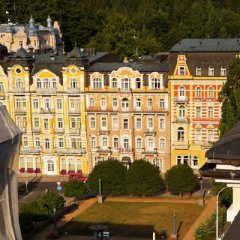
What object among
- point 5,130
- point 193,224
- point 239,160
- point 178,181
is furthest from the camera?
point 178,181

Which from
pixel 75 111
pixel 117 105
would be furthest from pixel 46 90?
pixel 117 105

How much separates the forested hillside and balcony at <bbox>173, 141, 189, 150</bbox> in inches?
1547

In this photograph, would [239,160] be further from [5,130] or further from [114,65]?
[114,65]

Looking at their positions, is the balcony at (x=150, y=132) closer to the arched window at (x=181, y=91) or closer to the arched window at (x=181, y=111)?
the arched window at (x=181, y=111)

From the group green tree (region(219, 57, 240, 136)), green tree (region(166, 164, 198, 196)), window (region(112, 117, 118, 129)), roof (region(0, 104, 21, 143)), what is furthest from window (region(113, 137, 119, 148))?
roof (region(0, 104, 21, 143))

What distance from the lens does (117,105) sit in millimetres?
77688

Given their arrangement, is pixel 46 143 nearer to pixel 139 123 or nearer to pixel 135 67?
pixel 139 123

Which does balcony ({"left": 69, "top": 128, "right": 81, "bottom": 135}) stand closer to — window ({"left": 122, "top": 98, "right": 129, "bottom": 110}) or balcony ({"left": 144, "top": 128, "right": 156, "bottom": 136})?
window ({"left": 122, "top": 98, "right": 129, "bottom": 110})

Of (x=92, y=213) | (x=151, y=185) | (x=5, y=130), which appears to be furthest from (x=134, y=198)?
(x=5, y=130)

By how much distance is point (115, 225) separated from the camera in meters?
58.8

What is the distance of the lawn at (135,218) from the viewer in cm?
5703

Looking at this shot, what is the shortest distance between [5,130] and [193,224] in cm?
4035

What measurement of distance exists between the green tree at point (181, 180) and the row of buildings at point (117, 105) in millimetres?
8798

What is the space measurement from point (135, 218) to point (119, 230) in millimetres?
3768
